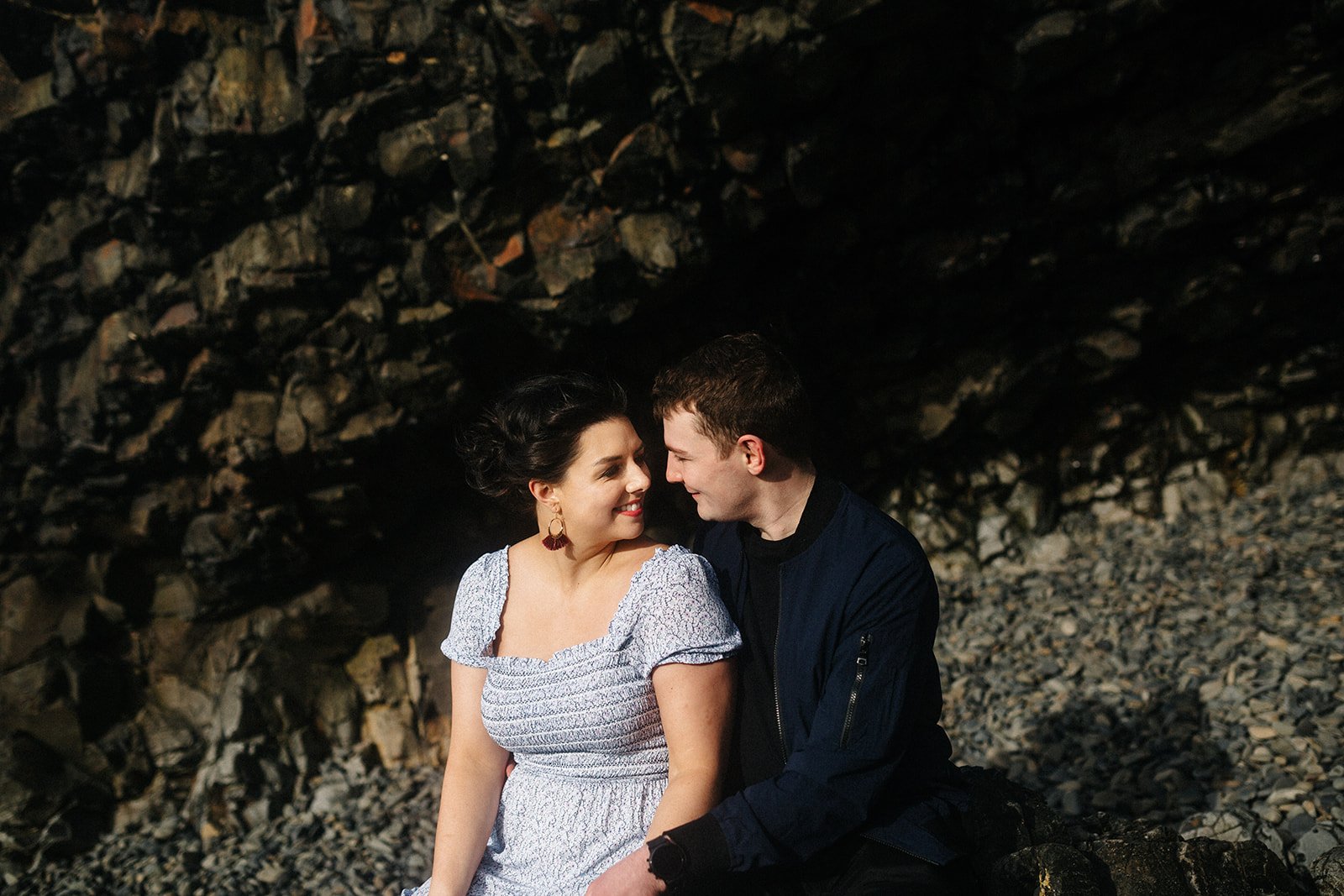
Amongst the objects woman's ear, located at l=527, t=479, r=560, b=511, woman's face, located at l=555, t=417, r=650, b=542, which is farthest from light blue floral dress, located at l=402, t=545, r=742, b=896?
woman's ear, located at l=527, t=479, r=560, b=511

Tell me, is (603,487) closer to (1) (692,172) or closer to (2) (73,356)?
(1) (692,172)

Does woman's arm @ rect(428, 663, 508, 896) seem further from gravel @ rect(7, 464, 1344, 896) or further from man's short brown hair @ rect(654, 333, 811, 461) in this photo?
gravel @ rect(7, 464, 1344, 896)

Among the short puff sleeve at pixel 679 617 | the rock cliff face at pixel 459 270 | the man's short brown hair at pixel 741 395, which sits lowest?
the short puff sleeve at pixel 679 617

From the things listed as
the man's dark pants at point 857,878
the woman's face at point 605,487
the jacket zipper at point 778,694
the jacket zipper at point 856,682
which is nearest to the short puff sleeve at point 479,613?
the woman's face at point 605,487

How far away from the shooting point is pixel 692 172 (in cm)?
645

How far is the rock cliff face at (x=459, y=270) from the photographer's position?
6.29 m

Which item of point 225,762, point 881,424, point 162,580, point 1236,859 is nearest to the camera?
point 1236,859

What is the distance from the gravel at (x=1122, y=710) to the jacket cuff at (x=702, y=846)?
3.26 m

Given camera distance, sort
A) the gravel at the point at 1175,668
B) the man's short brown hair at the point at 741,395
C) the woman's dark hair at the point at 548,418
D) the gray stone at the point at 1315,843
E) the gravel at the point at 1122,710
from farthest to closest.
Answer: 1. the gravel at the point at 1122,710
2. the gravel at the point at 1175,668
3. the gray stone at the point at 1315,843
4. the woman's dark hair at the point at 548,418
5. the man's short brown hair at the point at 741,395

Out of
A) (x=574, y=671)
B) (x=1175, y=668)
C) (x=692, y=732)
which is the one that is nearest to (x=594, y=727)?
(x=574, y=671)

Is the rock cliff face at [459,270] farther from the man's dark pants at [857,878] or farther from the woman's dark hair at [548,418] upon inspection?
the man's dark pants at [857,878]

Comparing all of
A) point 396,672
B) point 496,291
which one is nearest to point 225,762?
point 396,672

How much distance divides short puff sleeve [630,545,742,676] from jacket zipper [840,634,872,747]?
0.38 metres

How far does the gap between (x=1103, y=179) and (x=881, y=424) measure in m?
2.65
